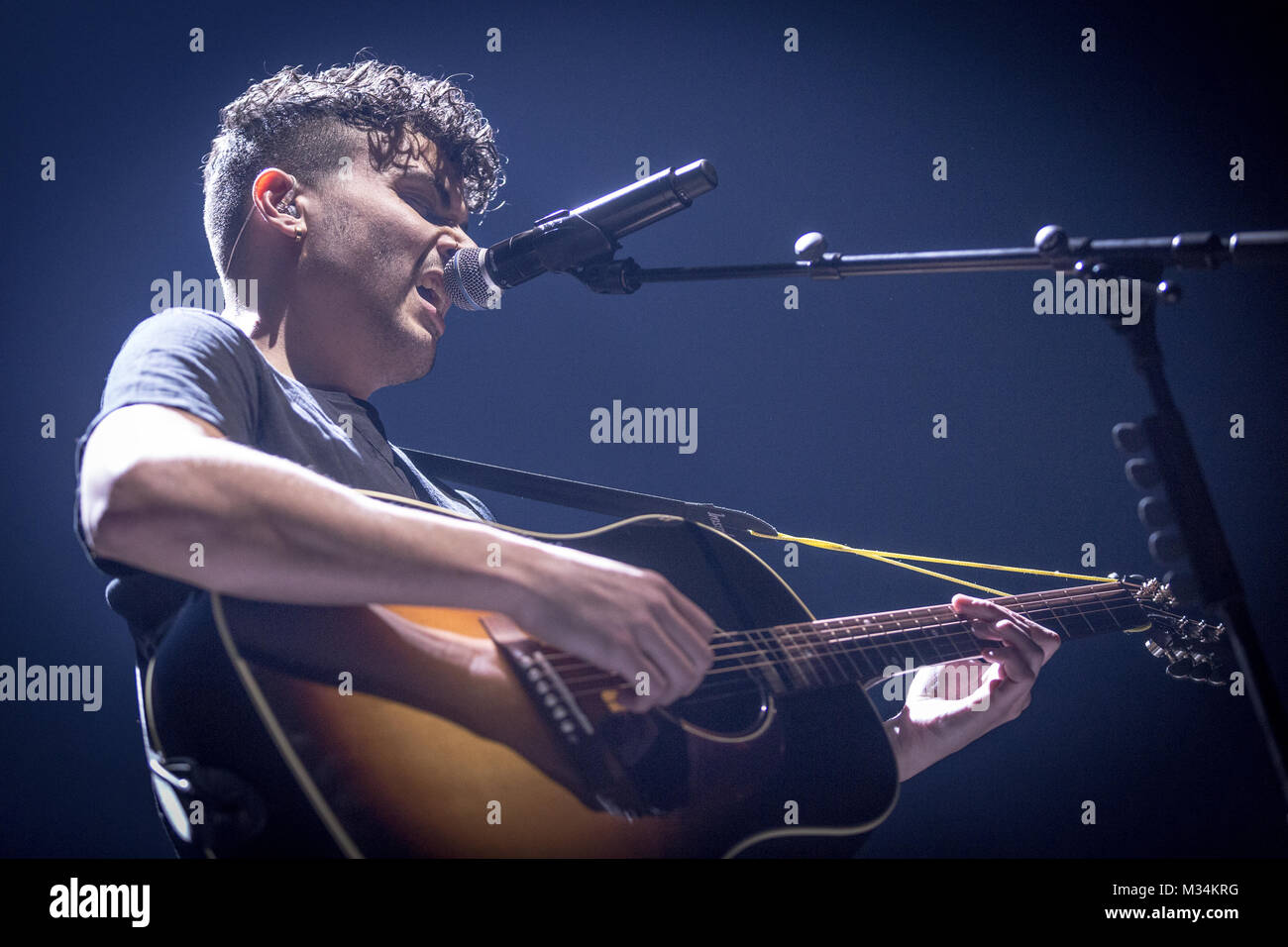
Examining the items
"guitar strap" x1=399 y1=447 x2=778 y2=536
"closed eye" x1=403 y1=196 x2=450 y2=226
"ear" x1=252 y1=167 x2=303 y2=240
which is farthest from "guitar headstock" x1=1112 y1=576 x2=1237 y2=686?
"ear" x1=252 y1=167 x2=303 y2=240

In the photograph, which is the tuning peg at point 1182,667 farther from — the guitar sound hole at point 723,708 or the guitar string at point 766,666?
the guitar sound hole at point 723,708

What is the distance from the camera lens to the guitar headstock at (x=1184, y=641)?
5.88ft

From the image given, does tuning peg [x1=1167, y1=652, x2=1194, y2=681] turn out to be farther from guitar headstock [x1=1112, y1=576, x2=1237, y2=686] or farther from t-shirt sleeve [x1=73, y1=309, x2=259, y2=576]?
t-shirt sleeve [x1=73, y1=309, x2=259, y2=576]

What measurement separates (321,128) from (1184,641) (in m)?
2.01

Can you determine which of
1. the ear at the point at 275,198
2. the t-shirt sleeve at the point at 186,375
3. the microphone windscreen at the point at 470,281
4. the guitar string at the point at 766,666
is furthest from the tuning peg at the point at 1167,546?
the ear at the point at 275,198

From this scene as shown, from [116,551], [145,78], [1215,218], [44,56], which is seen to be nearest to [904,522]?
[1215,218]

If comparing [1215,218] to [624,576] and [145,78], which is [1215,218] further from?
[145,78]

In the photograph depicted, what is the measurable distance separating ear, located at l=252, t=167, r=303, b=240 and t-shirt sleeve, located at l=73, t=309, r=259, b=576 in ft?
1.21

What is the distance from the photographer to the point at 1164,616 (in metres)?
1.89

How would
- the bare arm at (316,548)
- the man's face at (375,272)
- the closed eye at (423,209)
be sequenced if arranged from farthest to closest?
1. the closed eye at (423,209)
2. the man's face at (375,272)
3. the bare arm at (316,548)

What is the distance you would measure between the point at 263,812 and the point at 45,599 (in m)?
1.01

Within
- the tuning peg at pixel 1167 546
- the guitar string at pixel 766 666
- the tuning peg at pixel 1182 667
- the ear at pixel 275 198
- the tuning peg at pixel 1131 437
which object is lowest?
the tuning peg at pixel 1182 667

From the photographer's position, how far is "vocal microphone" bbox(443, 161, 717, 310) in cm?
138

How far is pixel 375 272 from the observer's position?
1684 mm
